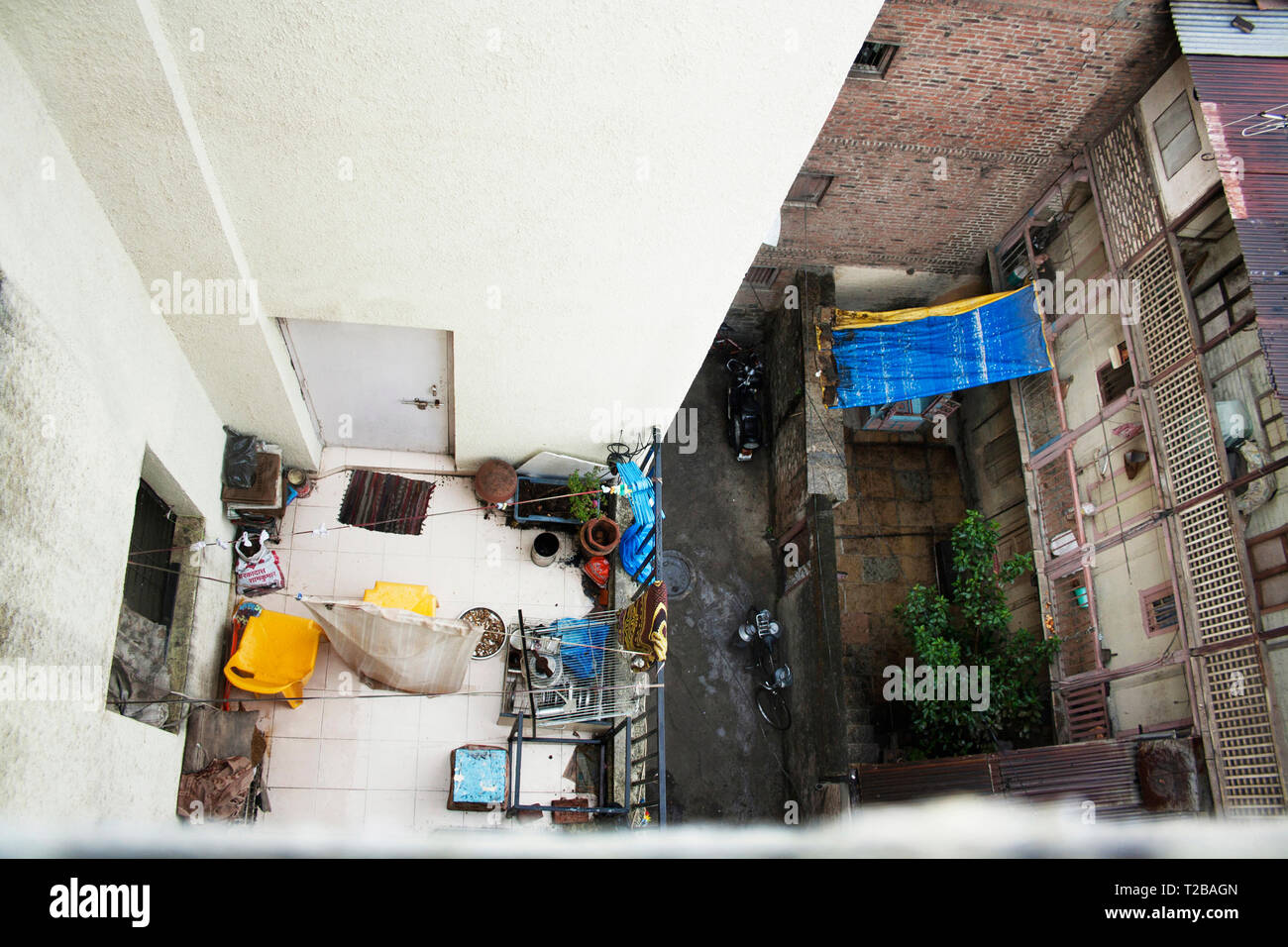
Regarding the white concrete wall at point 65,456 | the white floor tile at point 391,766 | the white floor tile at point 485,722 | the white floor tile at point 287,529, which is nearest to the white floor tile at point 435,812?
the white floor tile at point 391,766

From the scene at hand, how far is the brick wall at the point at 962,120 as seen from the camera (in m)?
10.9

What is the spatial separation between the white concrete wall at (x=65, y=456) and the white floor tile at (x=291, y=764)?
1.79 meters

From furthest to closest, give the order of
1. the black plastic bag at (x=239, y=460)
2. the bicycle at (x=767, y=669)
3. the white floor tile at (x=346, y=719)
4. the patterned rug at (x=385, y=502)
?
the bicycle at (x=767, y=669)
the patterned rug at (x=385, y=502)
the white floor tile at (x=346, y=719)
the black plastic bag at (x=239, y=460)

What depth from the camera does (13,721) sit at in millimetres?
4676

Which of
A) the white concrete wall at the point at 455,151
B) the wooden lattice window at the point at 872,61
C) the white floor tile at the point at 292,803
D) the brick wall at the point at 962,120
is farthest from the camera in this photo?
the wooden lattice window at the point at 872,61

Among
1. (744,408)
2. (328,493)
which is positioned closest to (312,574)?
(328,493)

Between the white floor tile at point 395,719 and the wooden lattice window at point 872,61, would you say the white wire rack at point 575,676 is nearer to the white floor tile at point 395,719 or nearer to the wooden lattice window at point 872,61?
the white floor tile at point 395,719

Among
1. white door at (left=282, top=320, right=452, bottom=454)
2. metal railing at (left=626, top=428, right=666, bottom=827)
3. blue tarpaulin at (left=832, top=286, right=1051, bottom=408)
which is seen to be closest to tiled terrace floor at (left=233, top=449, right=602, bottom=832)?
white door at (left=282, top=320, right=452, bottom=454)

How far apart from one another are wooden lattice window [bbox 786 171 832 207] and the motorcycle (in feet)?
9.76

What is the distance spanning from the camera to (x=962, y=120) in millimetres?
12000

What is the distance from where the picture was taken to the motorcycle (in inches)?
569

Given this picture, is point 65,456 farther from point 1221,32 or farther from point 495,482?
point 1221,32

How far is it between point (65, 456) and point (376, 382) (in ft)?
12.5
